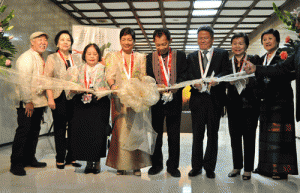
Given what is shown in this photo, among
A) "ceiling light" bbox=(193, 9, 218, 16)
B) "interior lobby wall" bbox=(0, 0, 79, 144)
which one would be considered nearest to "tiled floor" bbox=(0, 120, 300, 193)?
"interior lobby wall" bbox=(0, 0, 79, 144)

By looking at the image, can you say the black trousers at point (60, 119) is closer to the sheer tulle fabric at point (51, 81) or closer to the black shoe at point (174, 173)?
the sheer tulle fabric at point (51, 81)

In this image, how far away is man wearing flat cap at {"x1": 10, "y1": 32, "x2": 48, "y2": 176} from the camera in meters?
2.78

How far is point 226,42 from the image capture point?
11281 mm

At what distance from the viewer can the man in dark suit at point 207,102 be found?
2668 millimetres

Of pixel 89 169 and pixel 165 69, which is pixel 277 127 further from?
pixel 89 169

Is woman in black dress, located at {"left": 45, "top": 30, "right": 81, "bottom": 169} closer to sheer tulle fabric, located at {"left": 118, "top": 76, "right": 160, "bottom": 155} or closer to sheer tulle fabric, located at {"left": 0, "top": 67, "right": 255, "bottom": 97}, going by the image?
sheer tulle fabric, located at {"left": 0, "top": 67, "right": 255, "bottom": 97}

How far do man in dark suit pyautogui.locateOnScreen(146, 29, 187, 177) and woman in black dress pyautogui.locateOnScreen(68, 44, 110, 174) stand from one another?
596 mm

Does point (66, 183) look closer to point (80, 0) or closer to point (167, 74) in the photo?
point (167, 74)

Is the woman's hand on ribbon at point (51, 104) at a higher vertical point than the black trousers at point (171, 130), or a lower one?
higher

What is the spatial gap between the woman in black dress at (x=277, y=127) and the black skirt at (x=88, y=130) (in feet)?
5.98

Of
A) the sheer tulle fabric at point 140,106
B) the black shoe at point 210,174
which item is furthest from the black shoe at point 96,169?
the black shoe at point 210,174

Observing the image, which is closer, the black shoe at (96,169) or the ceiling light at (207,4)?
the black shoe at (96,169)

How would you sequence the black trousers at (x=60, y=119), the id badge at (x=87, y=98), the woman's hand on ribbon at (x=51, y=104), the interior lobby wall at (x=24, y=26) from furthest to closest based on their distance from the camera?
the interior lobby wall at (x=24, y=26) < the black trousers at (x=60, y=119) < the woman's hand on ribbon at (x=51, y=104) < the id badge at (x=87, y=98)

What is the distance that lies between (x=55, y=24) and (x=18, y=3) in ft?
6.28
